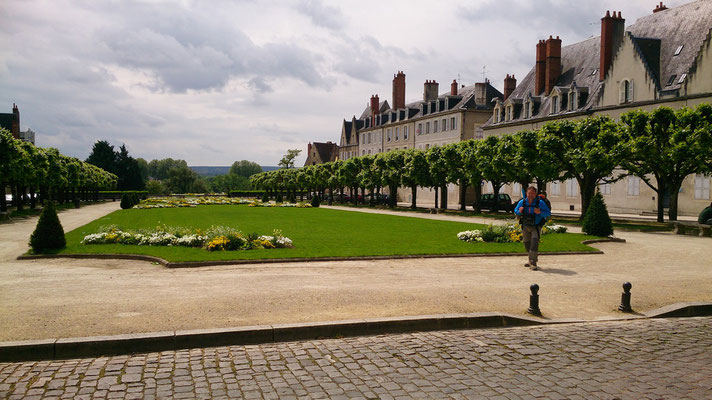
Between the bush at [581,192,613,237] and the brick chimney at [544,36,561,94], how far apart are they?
35506 millimetres

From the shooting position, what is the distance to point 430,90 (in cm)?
7844

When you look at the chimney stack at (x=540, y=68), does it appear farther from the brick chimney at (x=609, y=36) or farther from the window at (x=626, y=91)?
the window at (x=626, y=91)

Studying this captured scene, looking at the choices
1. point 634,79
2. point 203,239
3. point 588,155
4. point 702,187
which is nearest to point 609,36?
point 634,79

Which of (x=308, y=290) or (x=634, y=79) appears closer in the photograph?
(x=308, y=290)

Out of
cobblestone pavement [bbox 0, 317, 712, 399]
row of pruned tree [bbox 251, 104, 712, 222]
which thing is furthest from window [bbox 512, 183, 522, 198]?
cobblestone pavement [bbox 0, 317, 712, 399]

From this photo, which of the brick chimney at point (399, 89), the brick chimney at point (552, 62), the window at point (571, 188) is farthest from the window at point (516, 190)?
the brick chimney at point (399, 89)

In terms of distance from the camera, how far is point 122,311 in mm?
8719

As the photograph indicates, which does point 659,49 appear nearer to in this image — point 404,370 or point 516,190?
point 516,190

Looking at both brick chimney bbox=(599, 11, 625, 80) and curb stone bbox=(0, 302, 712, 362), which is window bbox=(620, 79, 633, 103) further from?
curb stone bbox=(0, 302, 712, 362)

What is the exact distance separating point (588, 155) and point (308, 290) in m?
26.4

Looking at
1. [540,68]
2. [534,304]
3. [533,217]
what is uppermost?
[540,68]

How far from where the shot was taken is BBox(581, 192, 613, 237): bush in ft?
73.1

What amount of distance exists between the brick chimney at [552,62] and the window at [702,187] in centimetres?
1911

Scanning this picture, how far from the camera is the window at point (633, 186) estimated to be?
44.3 m
